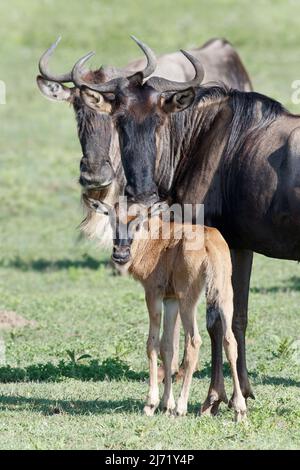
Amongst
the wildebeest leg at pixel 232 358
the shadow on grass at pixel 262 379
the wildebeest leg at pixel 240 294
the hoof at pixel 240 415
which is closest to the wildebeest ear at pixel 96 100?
the wildebeest leg at pixel 240 294

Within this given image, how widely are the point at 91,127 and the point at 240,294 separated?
118 inches

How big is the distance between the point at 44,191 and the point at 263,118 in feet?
40.3

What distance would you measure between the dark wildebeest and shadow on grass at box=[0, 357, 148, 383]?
1.17 metres

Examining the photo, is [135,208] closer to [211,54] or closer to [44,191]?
[211,54]

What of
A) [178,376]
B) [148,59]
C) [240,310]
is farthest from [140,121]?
[178,376]

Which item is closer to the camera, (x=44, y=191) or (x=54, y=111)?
(x=44, y=191)

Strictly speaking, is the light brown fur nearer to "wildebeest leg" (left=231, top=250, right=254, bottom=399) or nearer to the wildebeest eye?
"wildebeest leg" (left=231, top=250, right=254, bottom=399)

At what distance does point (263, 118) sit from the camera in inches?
339

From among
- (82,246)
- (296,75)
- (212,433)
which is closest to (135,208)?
(212,433)

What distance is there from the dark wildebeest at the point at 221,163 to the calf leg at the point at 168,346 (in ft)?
0.88

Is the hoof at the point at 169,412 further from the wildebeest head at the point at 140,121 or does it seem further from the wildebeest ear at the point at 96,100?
the wildebeest ear at the point at 96,100

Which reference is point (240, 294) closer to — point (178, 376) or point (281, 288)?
point (178, 376)
